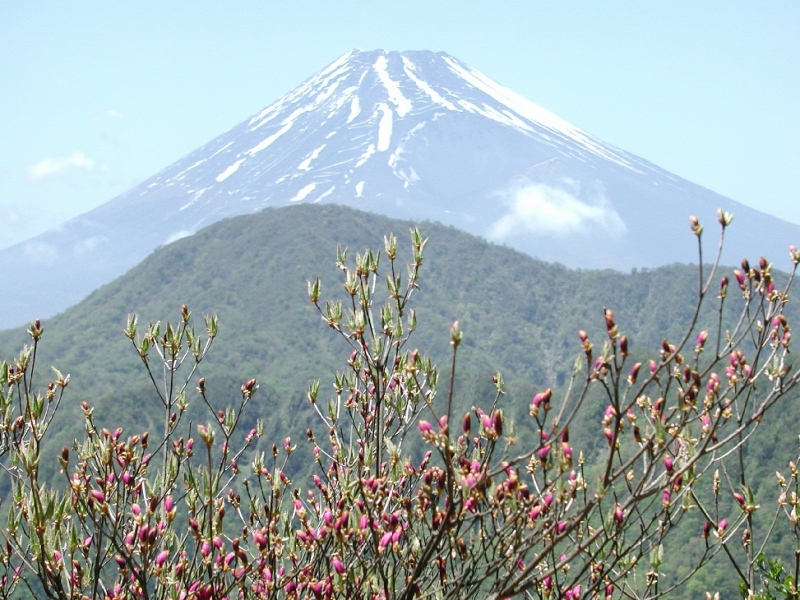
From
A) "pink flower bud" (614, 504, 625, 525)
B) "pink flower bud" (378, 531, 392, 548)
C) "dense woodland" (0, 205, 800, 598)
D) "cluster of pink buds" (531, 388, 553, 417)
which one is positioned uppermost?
"cluster of pink buds" (531, 388, 553, 417)

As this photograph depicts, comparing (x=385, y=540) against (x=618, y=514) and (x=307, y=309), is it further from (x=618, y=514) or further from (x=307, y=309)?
(x=307, y=309)

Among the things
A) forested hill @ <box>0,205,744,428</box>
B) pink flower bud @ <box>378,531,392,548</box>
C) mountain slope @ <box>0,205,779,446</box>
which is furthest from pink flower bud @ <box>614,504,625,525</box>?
mountain slope @ <box>0,205,779,446</box>

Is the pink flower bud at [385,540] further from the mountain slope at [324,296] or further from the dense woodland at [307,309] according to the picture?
the mountain slope at [324,296]

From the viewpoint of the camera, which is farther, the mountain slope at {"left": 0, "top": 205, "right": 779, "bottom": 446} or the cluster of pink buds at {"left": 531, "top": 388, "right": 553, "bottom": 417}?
the mountain slope at {"left": 0, "top": 205, "right": 779, "bottom": 446}

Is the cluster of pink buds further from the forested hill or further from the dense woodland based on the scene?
the forested hill

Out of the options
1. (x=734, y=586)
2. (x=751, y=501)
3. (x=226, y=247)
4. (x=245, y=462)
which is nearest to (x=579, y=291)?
(x=226, y=247)

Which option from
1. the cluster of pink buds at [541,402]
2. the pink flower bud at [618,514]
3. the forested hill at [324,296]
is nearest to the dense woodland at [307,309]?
the forested hill at [324,296]

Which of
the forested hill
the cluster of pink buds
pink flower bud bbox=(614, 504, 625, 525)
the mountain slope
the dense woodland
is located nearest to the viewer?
the cluster of pink buds

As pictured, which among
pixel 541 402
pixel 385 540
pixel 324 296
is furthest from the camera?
pixel 324 296

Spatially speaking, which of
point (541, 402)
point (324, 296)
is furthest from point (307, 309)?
point (541, 402)

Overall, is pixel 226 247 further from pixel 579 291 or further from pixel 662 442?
pixel 662 442

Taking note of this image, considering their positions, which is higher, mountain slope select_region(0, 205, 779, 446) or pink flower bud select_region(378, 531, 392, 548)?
pink flower bud select_region(378, 531, 392, 548)

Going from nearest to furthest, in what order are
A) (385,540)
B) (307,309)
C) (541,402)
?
1. (541,402)
2. (385,540)
3. (307,309)

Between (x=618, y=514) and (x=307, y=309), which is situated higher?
(x=618, y=514)
